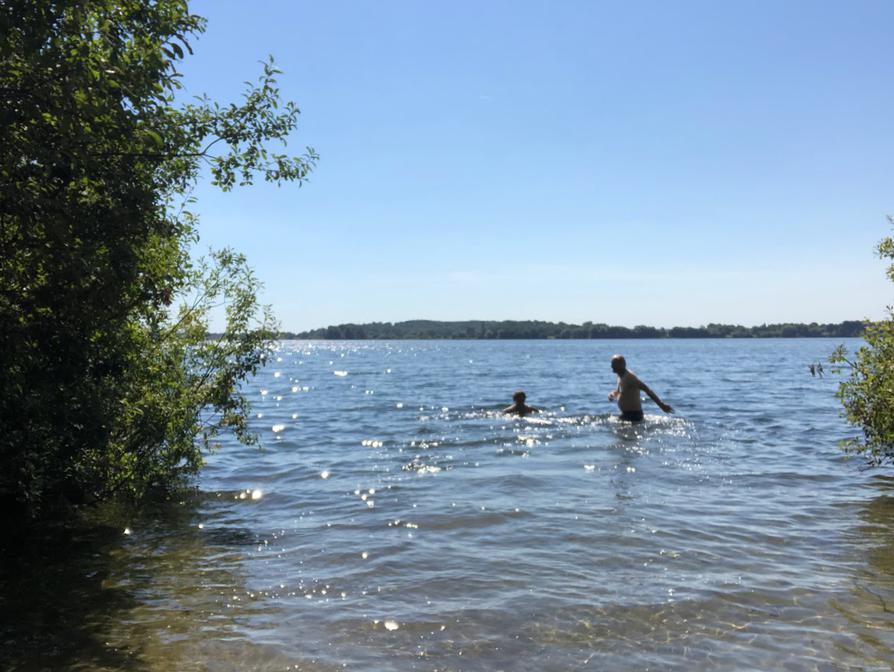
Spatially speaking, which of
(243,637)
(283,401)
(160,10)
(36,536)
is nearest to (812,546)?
(243,637)

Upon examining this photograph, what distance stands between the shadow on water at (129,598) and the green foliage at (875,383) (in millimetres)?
10411

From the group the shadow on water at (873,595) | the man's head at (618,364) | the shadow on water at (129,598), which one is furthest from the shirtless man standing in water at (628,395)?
the shadow on water at (129,598)

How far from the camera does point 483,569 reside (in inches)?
356

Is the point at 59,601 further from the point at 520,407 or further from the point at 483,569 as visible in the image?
the point at 520,407

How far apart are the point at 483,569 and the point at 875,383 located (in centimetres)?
769

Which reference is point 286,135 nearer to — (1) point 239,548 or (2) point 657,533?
(1) point 239,548

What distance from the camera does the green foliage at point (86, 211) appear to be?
5.79 meters

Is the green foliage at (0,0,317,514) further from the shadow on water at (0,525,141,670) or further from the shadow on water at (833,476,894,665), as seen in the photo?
the shadow on water at (833,476,894,665)

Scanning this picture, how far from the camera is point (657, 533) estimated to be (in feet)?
34.5

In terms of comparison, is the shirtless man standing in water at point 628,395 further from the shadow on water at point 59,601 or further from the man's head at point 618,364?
the shadow on water at point 59,601

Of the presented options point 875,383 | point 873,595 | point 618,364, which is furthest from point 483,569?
point 618,364

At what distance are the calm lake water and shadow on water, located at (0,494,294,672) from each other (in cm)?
3

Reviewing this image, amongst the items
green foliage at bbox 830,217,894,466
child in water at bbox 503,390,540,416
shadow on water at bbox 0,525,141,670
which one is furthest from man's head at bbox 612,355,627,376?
shadow on water at bbox 0,525,141,670

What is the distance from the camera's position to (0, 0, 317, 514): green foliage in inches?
228
